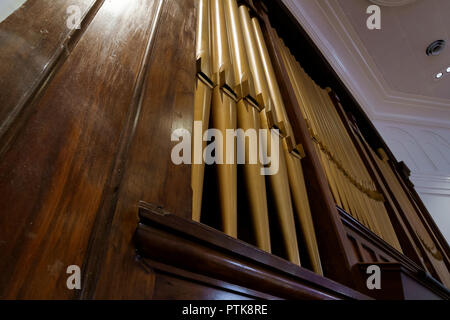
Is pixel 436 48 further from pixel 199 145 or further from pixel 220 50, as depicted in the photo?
pixel 199 145

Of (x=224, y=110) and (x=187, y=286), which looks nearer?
(x=187, y=286)

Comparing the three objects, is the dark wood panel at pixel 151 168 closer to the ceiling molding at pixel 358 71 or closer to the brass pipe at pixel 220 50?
the brass pipe at pixel 220 50

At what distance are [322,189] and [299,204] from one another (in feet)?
0.71

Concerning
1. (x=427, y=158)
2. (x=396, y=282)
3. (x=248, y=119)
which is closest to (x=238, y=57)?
(x=248, y=119)

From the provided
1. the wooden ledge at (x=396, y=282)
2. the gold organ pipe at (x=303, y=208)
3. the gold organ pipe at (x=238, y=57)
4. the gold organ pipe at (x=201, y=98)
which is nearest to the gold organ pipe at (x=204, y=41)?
the gold organ pipe at (x=201, y=98)

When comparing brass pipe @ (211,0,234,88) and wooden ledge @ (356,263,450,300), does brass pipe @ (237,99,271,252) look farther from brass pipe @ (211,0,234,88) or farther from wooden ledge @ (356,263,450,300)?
wooden ledge @ (356,263,450,300)

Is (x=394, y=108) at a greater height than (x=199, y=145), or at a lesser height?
greater

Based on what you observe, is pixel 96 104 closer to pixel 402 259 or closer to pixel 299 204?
pixel 299 204

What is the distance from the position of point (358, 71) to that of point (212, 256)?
15.0ft

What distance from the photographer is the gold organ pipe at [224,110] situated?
33.0 inches

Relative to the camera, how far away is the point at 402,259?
168 centimetres

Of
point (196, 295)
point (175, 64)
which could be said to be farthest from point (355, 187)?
point (196, 295)

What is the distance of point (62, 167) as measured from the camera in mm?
491

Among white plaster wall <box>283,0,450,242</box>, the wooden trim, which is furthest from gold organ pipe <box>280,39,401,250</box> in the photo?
white plaster wall <box>283,0,450,242</box>
